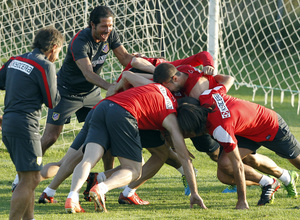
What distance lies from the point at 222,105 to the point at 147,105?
2.32 feet

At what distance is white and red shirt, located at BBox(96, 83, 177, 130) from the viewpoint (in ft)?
15.0

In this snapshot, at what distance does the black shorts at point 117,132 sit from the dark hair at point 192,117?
427 mm

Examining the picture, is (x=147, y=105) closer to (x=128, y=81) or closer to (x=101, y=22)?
(x=128, y=81)

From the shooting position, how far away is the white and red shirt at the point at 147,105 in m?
4.57

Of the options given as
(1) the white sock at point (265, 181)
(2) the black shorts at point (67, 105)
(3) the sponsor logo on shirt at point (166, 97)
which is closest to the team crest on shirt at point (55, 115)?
(2) the black shorts at point (67, 105)

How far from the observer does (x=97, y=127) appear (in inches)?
179

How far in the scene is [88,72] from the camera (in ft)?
18.1

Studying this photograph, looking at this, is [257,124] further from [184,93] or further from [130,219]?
[130,219]

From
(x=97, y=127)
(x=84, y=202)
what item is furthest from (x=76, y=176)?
(x=84, y=202)

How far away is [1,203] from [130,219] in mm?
1429

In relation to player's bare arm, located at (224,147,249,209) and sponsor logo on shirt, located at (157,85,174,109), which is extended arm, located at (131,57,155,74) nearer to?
sponsor logo on shirt, located at (157,85,174,109)

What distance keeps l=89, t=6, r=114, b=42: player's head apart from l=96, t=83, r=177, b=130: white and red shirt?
1182 mm

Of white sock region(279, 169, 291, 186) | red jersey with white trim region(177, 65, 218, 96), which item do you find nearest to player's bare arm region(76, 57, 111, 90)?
red jersey with white trim region(177, 65, 218, 96)

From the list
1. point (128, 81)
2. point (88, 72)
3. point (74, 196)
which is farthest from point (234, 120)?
point (88, 72)
